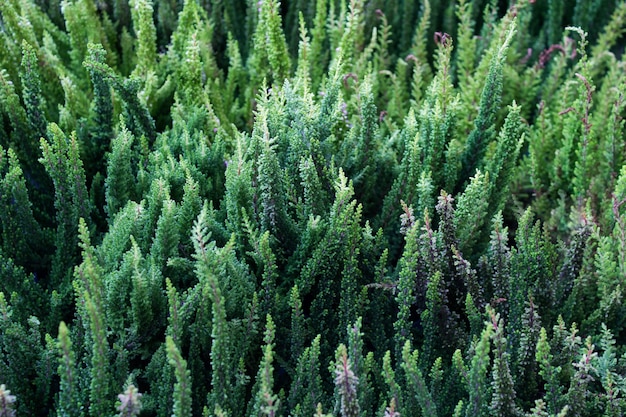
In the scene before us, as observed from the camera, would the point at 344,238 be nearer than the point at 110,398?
No

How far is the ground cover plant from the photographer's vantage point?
1299 millimetres

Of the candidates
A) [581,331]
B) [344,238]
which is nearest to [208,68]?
[344,238]

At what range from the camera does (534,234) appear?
5.16 ft

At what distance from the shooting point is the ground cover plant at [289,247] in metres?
1.30

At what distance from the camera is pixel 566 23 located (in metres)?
2.80

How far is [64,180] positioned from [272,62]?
2.72 feet

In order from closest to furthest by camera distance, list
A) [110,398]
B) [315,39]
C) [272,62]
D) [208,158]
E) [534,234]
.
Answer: [110,398], [534,234], [208,158], [272,62], [315,39]

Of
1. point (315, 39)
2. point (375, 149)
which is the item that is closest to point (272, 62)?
point (315, 39)

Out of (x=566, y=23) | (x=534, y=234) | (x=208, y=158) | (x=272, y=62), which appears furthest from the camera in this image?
(x=566, y=23)

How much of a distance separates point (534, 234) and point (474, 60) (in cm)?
122

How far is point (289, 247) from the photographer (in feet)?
5.43

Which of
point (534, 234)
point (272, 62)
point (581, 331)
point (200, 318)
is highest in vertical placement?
point (272, 62)

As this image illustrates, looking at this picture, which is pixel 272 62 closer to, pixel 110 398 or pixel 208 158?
pixel 208 158

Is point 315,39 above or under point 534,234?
above
